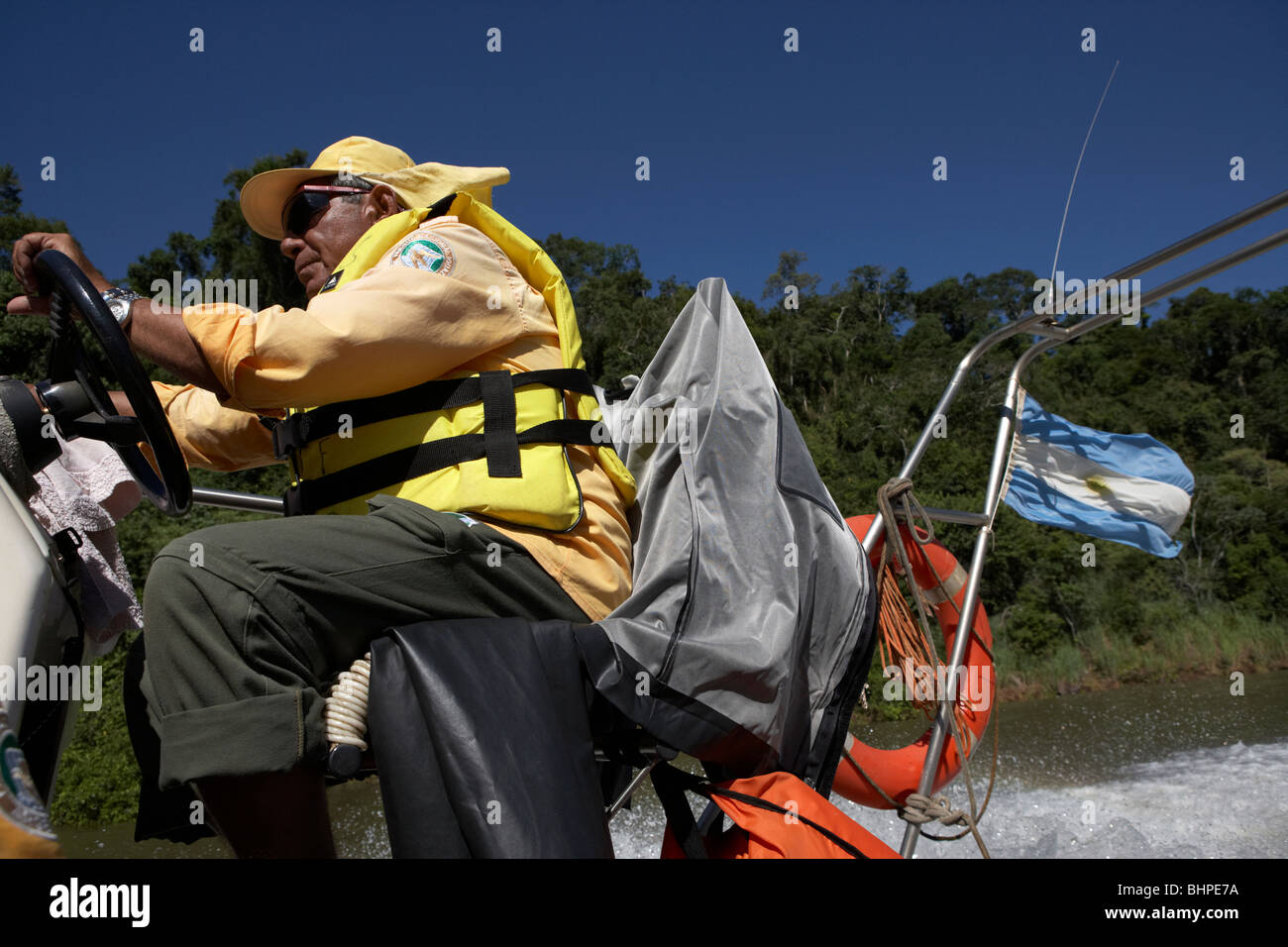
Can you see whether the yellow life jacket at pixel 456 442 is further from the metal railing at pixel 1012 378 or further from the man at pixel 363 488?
the metal railing at pixel 1012 378

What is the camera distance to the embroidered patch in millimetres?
1739

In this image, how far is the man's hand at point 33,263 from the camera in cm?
152

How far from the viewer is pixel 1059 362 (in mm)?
28562

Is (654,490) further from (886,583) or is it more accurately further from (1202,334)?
(1202,334)

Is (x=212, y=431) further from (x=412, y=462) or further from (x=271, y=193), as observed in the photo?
(x=412, y=462)

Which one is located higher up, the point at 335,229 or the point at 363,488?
the point at 335,229

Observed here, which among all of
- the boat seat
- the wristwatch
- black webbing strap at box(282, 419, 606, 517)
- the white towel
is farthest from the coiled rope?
the wristwatch

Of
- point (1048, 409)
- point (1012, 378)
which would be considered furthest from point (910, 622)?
point (1048, 409)

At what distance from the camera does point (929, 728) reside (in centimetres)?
274

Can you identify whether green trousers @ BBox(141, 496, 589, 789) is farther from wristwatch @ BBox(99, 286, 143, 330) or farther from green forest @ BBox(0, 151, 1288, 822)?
green forest @ BBox(0, 151, 1288, 822)

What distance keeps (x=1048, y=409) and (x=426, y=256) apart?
66.2ft

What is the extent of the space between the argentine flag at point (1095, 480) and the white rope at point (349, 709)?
2.49m
